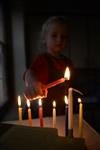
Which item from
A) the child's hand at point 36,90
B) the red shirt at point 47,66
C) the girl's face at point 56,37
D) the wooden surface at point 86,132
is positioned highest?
the girl's face at point 56,37

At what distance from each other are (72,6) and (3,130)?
7.99 feet

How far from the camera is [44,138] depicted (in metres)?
0.56

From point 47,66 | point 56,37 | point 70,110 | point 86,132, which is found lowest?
point 86,132

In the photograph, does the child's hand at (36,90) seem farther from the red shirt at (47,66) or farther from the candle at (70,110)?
the red shirt at (47,66)

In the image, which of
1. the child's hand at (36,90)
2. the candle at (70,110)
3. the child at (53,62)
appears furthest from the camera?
the child at (53,62)

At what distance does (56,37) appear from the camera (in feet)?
3.60

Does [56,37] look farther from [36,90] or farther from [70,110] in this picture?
[70,110]

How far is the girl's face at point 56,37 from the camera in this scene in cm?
108

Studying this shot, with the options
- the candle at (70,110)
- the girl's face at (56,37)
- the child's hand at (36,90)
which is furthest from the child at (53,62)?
the candle at (70,110)

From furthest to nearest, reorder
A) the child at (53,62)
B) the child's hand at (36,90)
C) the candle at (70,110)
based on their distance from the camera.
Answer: the child at (53,62) < the child's hand at (36,90) < the candle at (70,110)

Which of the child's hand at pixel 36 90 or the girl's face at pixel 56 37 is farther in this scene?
the girl's face at pixel 56 37

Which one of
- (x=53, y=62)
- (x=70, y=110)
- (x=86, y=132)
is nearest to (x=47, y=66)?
(x=53, y=62)

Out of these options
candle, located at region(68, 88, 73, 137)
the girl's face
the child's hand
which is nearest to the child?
the girl's face

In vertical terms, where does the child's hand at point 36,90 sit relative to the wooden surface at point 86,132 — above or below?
above
